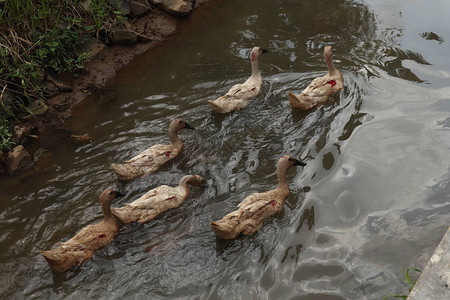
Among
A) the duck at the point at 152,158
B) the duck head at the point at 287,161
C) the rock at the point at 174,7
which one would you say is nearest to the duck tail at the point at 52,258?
the duck at the point at 152,158

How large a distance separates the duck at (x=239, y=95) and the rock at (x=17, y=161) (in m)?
3.01

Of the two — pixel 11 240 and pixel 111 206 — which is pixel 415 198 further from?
pixel 11 240

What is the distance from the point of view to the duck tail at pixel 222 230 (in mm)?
6170

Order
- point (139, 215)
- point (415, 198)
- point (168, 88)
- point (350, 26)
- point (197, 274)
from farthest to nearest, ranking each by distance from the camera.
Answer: point (350, 26) < point (168, 88) < point (139, 215) < point (415, 198) < point (197, 274)

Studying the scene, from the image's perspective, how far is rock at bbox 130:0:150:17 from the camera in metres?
11.2

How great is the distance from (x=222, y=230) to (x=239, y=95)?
10.8 feet

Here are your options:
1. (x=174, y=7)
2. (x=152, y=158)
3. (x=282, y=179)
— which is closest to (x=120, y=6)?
(x=174, y=7)

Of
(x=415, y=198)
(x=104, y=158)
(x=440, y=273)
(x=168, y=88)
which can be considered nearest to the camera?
(x=440, y=273)

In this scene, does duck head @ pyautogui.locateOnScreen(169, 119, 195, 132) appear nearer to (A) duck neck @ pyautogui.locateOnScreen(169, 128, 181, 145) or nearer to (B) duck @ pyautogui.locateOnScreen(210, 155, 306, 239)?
(A) duck neck @ pyautogui.locateOnScreen(169, 128, 181, 145)

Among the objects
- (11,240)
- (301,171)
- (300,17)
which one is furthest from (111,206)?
(300,17)

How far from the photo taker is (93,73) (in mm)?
10203

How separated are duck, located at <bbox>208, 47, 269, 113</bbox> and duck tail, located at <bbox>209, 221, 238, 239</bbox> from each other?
113 inches

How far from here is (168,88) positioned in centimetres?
968

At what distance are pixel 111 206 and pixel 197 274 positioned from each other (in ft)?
6.64
